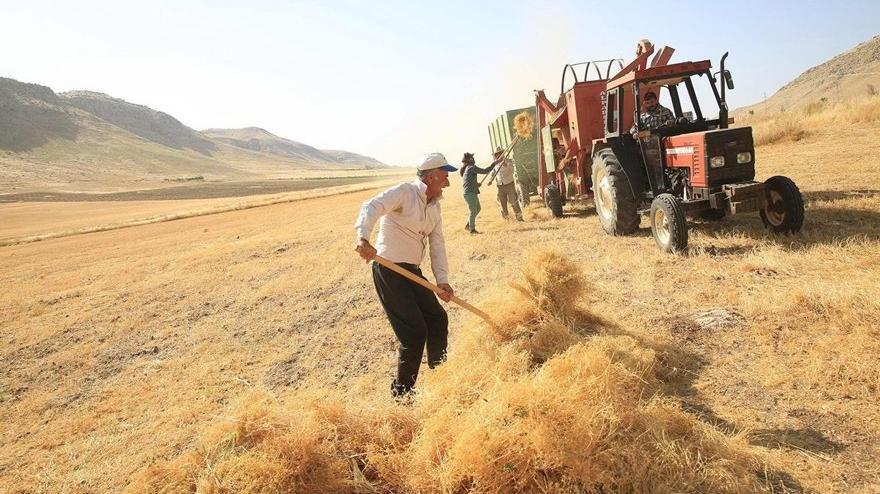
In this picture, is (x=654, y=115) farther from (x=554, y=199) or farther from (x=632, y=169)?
(x=554, y=199)

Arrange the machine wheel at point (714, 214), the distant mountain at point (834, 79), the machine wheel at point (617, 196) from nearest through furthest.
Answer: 1. the machine wheel at point (617, 196)
2. the machine wheel at point (714, 214)
3. the distant mountain at point (834, 79)

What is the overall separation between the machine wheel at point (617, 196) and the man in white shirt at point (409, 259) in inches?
182

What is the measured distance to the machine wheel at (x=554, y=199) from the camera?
1136 cm

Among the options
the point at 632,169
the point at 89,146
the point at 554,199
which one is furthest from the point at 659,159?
the point at 89,146

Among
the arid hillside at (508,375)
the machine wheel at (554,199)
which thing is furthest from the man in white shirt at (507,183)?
the arid hillside at (508,375)

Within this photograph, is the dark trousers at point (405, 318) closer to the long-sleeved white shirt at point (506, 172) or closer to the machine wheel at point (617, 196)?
the machine wheel at point (617, 196)

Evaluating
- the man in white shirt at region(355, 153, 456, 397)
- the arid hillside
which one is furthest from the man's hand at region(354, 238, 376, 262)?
the arid hillside

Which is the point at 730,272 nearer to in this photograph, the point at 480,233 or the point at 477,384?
the point at 477,384

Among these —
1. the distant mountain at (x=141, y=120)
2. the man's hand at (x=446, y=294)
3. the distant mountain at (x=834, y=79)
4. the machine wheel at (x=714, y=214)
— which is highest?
the distant mountain at (x=141, y=120)

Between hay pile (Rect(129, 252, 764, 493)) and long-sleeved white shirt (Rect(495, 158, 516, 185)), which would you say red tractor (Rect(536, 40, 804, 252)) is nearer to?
long-sleeved white shirt (Rect(495, 158, 516, 185))

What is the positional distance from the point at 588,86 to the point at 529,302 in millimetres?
6808

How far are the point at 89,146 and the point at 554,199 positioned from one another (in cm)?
12690

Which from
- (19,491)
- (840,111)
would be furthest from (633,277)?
(840,111)

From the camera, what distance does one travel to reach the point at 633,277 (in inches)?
240
